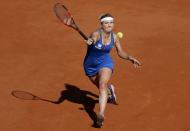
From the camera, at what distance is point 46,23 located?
14.2m

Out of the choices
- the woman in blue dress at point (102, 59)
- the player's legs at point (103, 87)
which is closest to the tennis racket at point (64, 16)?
the woman in blue dress at point (102, 59)

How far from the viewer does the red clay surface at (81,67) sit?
9.46 m

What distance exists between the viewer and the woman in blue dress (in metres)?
9.13

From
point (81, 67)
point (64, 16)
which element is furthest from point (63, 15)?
point (81, 67)

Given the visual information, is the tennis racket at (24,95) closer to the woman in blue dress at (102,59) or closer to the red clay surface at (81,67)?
the red clay surface at (81,67)

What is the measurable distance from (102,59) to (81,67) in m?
2.13

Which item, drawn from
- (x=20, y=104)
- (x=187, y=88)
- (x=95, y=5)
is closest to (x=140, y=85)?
(x=187, y=88)

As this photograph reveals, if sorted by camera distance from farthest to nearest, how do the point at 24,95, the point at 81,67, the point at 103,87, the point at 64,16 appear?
the point at 81,67, the point at 24,95, the point at 64,16, the point at 103,87

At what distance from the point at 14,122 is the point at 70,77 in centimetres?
209

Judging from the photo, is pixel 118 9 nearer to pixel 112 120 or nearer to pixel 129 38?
pixel 129 38

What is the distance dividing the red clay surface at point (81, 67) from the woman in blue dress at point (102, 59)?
529mm

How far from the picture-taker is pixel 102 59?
9.51 meters

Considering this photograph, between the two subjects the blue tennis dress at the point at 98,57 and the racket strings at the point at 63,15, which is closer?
the blue tennis dress at the point at 98,57

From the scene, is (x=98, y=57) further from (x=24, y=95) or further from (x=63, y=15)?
(x=24, y=95)
